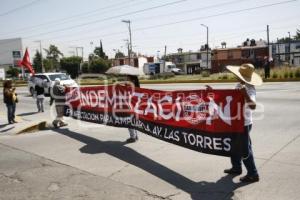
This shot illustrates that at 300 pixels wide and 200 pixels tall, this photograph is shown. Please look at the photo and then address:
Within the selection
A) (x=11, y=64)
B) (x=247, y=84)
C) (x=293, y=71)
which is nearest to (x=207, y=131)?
(x=247, y=84)

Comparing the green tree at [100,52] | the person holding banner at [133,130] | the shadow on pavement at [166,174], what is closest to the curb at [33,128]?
the shadow on pavement at [166,174]

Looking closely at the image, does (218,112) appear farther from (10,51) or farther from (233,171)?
(10,51)

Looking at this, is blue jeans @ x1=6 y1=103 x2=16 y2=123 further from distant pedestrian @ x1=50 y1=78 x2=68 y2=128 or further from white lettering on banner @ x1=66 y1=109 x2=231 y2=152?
white lettering on banner @ x1=66 y1=109 x2=231 y2=152

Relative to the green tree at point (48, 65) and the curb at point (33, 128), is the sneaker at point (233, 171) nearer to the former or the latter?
the curb at point (33, 128)

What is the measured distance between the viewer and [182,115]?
275 inches

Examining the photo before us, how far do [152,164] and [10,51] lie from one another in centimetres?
10813

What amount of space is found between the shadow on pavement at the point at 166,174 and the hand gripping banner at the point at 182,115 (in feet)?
1.69

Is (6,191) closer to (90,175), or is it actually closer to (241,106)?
(90,175)

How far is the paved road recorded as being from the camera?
5.57 m

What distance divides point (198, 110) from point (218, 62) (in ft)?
239

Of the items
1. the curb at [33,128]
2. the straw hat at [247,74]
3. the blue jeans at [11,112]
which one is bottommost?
the curb at [33,128]

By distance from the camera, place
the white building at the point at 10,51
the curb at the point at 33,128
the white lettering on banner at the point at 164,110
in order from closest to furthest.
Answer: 1. the white lettering on banner at the point at 164,110
2. the curb at the point at 33,128
3. the white building at the point at 10,51

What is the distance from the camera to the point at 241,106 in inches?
229

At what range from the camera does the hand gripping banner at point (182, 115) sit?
19.4 feet
